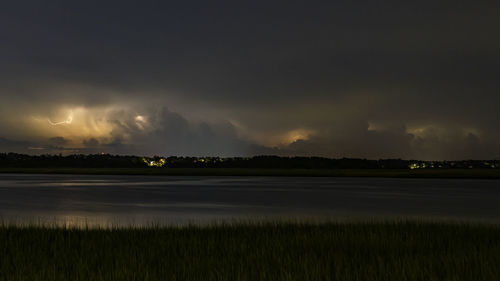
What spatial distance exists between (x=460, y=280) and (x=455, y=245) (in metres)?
5.46

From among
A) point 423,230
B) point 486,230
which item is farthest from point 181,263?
point 486,230

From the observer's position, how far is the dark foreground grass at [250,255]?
37.9 ft

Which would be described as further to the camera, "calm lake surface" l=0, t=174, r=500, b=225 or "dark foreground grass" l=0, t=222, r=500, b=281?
"calm lake surface" l=0, t=174, r=500, b=225

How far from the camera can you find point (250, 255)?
14.0m

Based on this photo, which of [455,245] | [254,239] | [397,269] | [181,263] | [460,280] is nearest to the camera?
[460,280]

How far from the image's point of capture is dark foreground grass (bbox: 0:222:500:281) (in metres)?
11.6

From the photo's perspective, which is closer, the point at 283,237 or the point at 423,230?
the point at 283,237

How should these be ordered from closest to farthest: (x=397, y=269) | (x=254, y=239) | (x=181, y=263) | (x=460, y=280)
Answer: (x=460, y=280), (x=397, y=269), (x=181, y=263), (x=254, y=239)

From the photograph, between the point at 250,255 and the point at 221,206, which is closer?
the point at 250,255

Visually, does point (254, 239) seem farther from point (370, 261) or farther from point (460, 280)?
point (460, 280)

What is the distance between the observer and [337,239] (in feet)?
55.5

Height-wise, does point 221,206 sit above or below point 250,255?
below

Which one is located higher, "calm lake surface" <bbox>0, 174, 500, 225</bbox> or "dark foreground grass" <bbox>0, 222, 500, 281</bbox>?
"dark foreground grass" <bbox>0, 222, 500, 281</bbox>

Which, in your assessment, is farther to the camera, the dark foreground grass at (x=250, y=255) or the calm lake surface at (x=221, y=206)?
the calm lake surface at (x=221, y=206)
